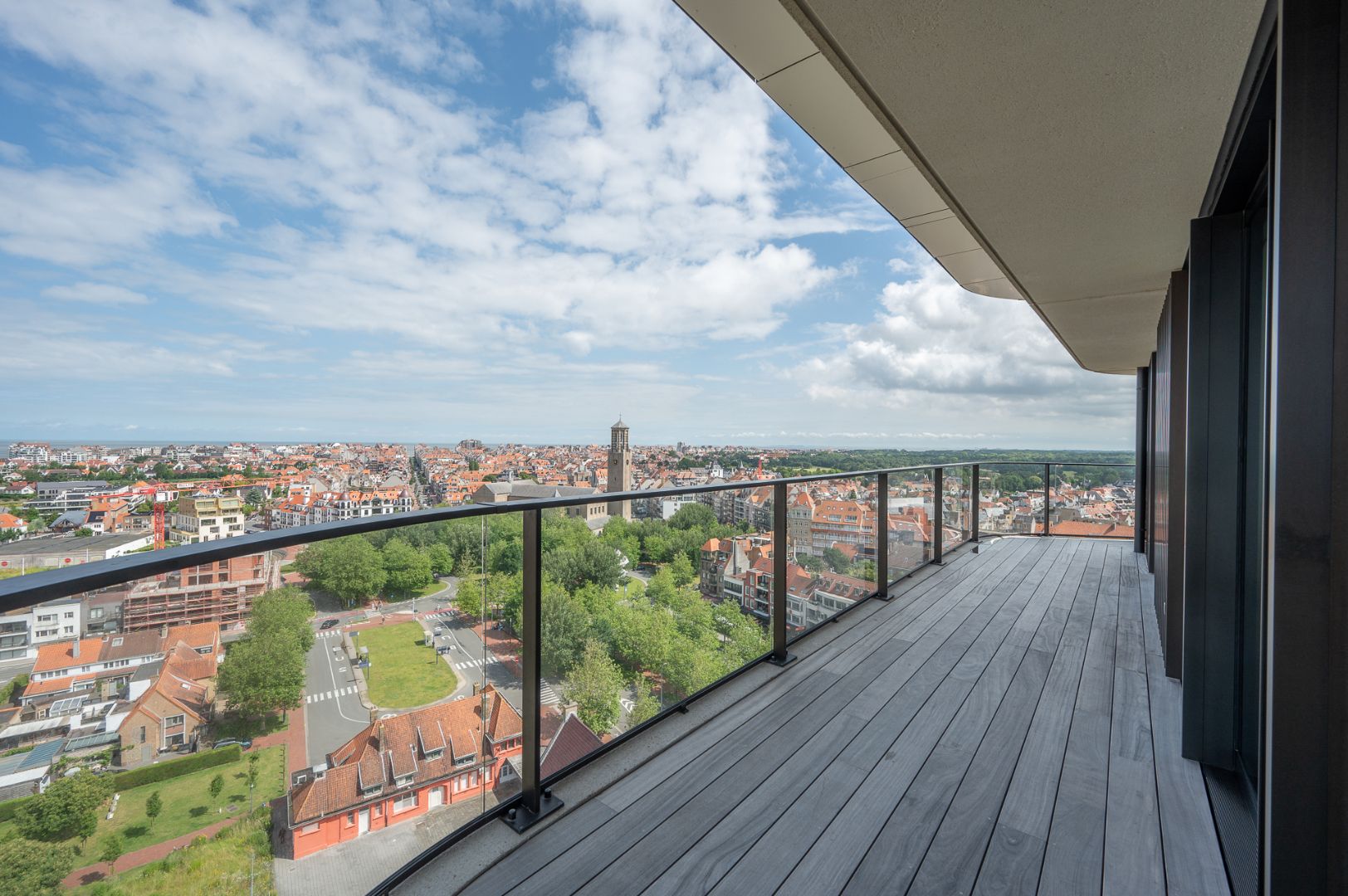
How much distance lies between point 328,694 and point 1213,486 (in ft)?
9.75

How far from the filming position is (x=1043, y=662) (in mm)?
3152

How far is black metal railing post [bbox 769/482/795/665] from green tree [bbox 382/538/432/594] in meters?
1.95

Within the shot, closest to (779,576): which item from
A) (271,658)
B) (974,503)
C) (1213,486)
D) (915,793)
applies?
(915,793)

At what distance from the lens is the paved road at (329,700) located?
1.30 m

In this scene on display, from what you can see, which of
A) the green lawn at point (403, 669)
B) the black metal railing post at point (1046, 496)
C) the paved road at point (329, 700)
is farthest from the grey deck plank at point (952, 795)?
the black metal railing post at point (1046, 496)

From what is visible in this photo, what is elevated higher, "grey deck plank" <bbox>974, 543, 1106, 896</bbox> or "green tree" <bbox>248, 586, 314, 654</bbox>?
"green tree" <bbox>248, 586, 314, 654</bbox>

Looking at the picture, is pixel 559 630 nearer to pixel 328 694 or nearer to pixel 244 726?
pixel 328 694

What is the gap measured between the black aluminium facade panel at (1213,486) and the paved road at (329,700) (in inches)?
111

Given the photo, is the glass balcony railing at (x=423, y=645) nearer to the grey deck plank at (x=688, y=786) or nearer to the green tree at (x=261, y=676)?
the green tree at (x=261, y=676)

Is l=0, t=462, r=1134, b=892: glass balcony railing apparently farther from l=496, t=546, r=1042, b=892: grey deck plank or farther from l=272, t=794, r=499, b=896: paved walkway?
l=496, t=546, r=1042, b=892: grey deck plank

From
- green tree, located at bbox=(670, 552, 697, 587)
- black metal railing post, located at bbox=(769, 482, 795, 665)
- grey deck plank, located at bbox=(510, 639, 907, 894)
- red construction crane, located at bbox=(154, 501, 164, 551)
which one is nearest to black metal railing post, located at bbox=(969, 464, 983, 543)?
black metal railing post, located at bbox=(769, 482, 795, 665)

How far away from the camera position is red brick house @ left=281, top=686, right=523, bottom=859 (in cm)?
132

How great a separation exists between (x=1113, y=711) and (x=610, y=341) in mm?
48819

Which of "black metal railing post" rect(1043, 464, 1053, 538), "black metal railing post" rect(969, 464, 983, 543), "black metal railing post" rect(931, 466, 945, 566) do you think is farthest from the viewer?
"black metal railing post" rect(1043, 464, 1053, 538)
